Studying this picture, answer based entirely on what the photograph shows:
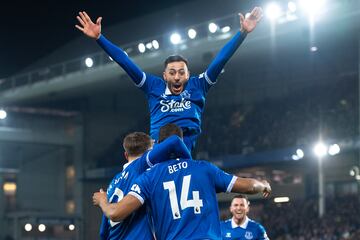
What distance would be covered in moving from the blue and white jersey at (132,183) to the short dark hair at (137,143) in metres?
0.06

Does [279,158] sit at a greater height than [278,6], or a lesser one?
lesser

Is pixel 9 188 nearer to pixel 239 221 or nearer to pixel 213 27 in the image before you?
pixel 213 27

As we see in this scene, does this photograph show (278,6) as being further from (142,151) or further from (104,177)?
(142,151)

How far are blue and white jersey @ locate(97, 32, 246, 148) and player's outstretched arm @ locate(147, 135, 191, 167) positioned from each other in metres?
1.15

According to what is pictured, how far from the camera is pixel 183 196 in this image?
5.29 metres

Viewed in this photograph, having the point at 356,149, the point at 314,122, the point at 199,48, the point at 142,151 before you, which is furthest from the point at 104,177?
the point at 142,151

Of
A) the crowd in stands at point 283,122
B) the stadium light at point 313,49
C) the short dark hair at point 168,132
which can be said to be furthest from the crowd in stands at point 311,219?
the short dark hair at point 168,132

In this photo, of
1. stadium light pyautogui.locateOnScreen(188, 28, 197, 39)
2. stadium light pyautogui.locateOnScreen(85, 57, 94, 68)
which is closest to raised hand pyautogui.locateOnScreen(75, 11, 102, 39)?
stadium light pyautogui.locateOnScreen(188, 28, 197, 39)

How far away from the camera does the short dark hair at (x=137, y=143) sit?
562 cm

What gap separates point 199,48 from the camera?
2733 cm

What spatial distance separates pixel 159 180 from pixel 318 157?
20967 millimetres

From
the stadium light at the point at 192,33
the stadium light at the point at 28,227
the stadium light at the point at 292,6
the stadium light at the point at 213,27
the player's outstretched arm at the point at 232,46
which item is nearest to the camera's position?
the player's outstretched arm at the point at 232,46

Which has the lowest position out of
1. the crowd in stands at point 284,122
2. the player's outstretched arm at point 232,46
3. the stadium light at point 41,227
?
A: the stadium light at point 41,227

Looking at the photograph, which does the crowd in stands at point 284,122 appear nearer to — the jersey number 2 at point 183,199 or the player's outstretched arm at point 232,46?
the player's outstretched arm at point 232,46
